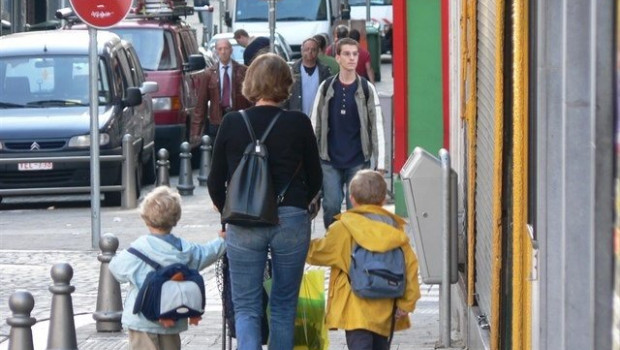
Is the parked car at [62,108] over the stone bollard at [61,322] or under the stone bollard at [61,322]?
over

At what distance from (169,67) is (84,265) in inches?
373

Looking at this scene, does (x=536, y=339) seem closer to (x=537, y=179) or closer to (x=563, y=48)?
(x=537, y=179)

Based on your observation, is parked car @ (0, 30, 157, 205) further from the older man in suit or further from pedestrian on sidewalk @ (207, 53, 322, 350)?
pedestrian on sidewalk @ (207, 53, 322, 350)

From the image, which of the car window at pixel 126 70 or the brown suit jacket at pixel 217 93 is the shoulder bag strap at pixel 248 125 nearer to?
the brown suit jacket at pixel 217 93

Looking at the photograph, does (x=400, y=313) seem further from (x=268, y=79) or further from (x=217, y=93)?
(x=217, y=93)

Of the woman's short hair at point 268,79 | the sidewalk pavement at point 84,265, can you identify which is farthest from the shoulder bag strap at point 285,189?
the sidewalk pavement at point 84,265

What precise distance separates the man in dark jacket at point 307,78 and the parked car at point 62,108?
10.8 ft

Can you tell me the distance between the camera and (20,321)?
6.91m

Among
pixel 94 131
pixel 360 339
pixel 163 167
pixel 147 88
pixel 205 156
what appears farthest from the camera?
pixel 205 156

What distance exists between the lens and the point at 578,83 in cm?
428

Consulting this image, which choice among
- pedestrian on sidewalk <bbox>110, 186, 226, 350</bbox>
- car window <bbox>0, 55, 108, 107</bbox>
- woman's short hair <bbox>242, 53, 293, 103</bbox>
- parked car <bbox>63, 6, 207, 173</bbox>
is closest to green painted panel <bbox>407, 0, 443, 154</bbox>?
car window <bbox>0, 55, 108, 107</bbox>

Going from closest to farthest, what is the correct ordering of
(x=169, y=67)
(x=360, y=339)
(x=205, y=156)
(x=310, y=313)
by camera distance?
1. (x=360, y=339)
2. (x=310, y=313)
3. (x=205, y=156)
4. (x=169, y=67)

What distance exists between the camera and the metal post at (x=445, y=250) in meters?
8.20

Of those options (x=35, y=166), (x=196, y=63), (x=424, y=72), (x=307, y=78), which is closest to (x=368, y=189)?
(x=307, y=78)
